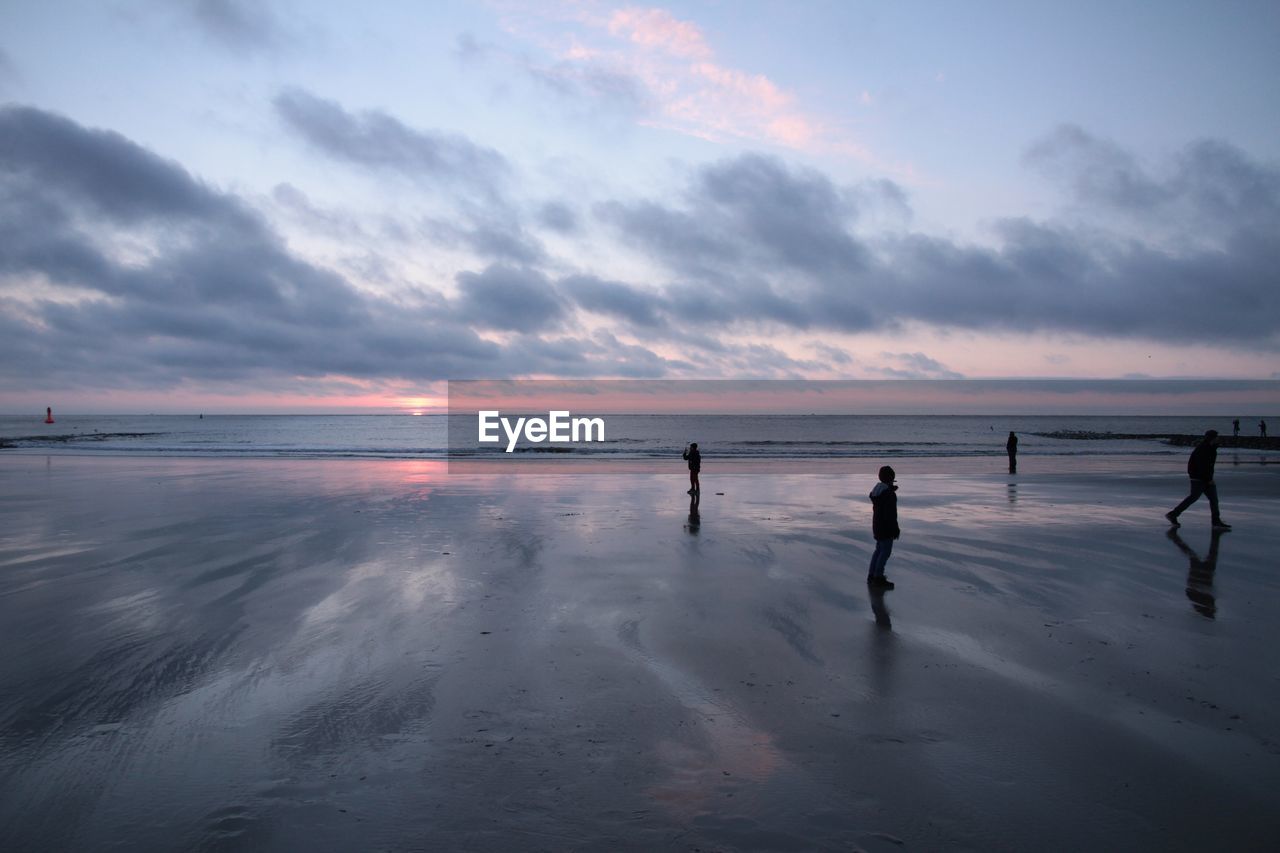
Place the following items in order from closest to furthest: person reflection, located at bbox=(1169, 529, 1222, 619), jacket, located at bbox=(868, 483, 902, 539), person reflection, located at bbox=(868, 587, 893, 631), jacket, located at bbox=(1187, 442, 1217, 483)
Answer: person reflection, located at bbox=(868, 587, 893, 631)
person reflection, located at bbox=(1169, 529, 1222, 619)
jacket, located at bbox=(868, 483, 902, 539)
jacket, located at bbox=(1187, 442, 1217, 483)

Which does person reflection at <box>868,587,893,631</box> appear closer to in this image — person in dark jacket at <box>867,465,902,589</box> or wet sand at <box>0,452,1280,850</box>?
wet sand at <box>0,452,1280,850</box>

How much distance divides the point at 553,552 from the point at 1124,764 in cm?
917

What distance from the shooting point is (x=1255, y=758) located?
17.2ft

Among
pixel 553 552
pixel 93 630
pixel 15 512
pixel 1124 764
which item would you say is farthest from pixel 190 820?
pixel 15 512

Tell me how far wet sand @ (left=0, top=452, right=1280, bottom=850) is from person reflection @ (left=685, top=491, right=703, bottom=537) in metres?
1.24

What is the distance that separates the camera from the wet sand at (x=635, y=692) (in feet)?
14.6

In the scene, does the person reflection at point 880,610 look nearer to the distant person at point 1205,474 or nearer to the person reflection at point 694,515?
the person reflection at point 694,515

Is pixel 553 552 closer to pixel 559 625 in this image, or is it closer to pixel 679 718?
pixel 559 625

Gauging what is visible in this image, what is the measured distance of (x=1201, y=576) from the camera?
11000 mm

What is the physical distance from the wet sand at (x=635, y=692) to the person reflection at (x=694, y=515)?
124 centimetres

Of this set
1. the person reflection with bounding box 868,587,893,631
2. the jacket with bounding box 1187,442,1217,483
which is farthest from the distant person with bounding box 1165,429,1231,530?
the person reflection with bounding box 868,587,893,631

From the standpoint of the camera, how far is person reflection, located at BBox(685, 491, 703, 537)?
15422mm

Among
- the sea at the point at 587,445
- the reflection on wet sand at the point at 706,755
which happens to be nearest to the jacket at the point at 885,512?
the reflection on wet sand at the point at 706,755

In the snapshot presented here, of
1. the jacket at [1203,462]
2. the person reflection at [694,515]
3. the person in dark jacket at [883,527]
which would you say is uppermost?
the jacket at [1203,462]
